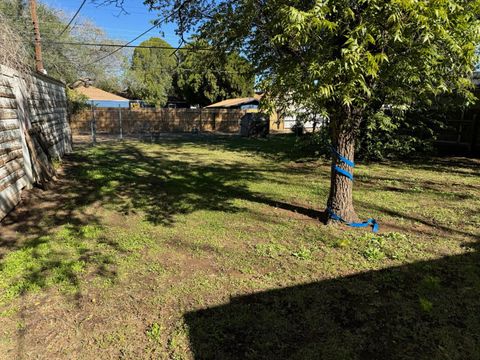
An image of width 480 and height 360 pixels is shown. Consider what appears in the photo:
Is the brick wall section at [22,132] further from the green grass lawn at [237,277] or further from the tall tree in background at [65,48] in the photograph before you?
the tall tree in background at [65,48]

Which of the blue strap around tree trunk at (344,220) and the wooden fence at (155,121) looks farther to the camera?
the wooden fence at (155,121)

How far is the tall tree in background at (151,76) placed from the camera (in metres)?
44.7

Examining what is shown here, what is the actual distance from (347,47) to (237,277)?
2557 millimetres

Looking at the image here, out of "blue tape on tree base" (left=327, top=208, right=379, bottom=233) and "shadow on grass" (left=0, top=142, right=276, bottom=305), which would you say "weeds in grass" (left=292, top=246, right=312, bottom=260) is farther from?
"shadow on grass" (left=0, top=142, right=276, bottom=305)

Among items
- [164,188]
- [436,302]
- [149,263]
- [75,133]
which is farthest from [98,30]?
[436,302]

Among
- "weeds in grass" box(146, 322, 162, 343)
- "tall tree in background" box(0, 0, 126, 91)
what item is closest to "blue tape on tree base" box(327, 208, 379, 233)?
"weeds in grass" box(146, 322, 162, 343)

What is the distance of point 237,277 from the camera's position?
3502mm

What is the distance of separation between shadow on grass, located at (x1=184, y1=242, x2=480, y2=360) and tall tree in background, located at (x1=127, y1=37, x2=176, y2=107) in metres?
44.1

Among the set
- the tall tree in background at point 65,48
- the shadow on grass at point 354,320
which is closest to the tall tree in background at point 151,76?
the tall tree in background at point 65,48

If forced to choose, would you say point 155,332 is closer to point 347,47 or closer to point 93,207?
point 347,47

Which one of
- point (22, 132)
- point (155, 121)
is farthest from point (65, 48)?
point (22, 132)

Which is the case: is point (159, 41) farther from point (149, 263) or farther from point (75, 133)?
point (149, 263)

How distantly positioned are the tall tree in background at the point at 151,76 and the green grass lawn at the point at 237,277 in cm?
4069

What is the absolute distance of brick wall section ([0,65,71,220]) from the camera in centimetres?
550
